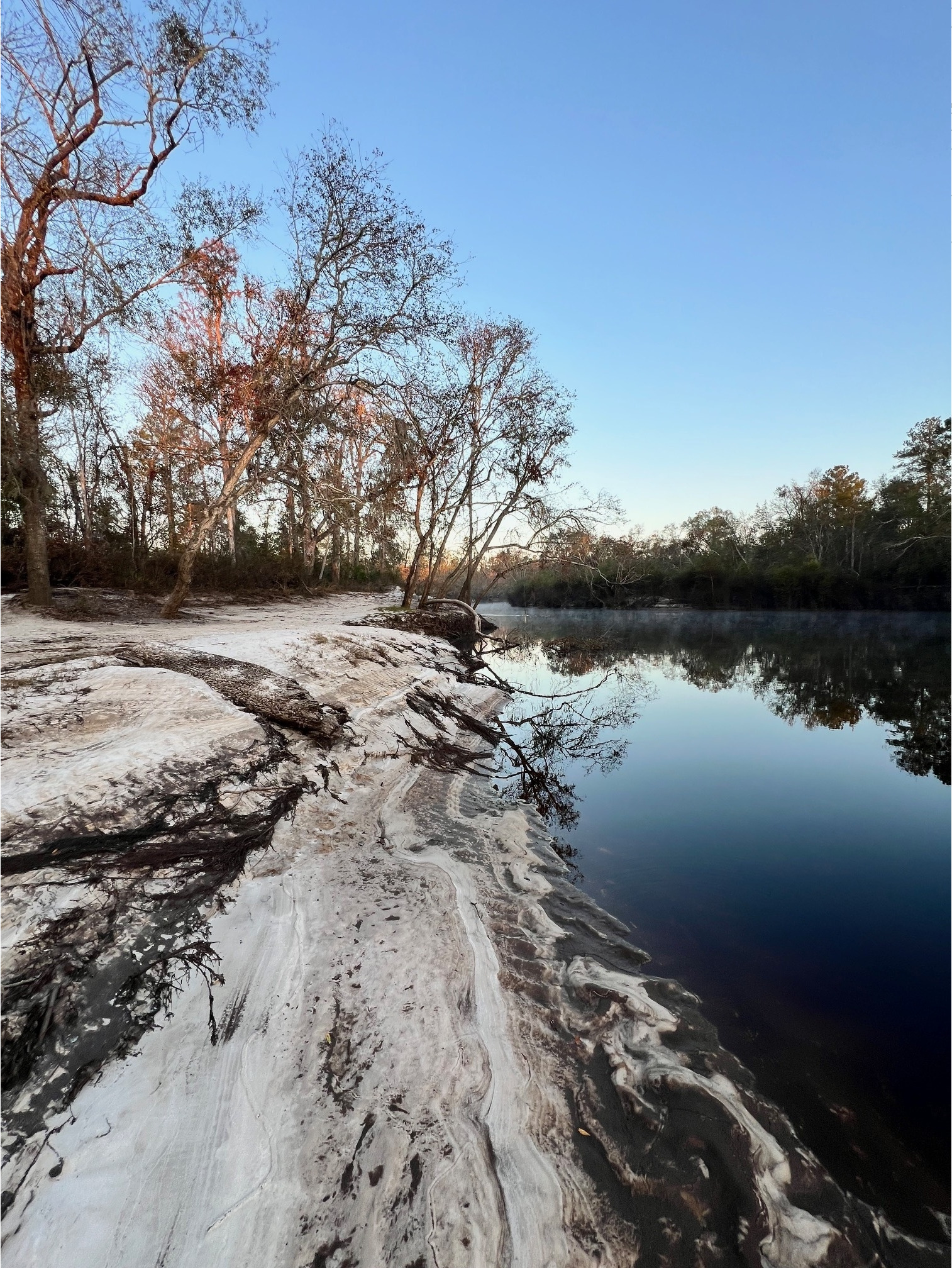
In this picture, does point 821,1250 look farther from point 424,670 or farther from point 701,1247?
point 424,670

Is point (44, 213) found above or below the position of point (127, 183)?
below

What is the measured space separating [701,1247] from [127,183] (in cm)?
1124

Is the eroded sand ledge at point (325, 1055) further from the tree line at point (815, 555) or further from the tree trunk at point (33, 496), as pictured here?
the tree line at point (815, 555)

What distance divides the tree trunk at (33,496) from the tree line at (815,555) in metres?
15.1

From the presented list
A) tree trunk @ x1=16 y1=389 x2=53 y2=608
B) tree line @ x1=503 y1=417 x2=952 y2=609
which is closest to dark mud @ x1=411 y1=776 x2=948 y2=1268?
tree trunk @ x1=16 y1=389 x2=53 y2=608

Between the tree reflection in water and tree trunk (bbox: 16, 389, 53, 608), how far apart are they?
6.80 metres

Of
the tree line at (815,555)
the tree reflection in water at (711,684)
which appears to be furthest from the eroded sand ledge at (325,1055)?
the tree line at (815,555)

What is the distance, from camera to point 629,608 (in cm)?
3522

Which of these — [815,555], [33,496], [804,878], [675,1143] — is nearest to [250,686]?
[675,1143]

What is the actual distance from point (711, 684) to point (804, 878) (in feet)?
21.9

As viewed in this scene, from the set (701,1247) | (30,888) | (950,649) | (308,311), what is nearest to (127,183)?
(308,311)

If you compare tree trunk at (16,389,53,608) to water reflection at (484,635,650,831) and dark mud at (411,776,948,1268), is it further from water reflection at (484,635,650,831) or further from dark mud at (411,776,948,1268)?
dark mud at (411,776,948,1268)

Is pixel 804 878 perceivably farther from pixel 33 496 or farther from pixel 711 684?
pixel 33 496

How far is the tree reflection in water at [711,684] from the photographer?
5250 mm
